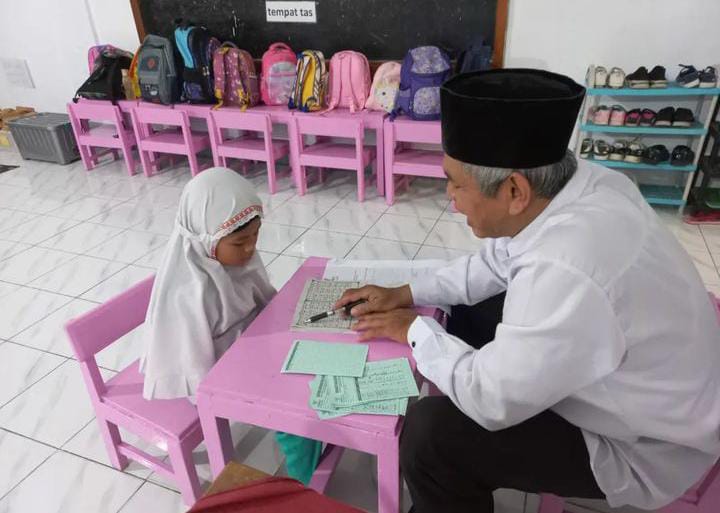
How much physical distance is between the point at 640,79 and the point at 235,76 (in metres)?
2.82

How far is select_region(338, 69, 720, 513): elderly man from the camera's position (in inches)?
34.4

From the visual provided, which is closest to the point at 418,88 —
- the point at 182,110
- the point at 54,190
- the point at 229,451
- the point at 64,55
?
the point at 182,110

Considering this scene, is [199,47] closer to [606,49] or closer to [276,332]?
[606,49]

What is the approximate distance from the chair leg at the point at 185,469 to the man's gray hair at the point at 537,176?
102 centimetres

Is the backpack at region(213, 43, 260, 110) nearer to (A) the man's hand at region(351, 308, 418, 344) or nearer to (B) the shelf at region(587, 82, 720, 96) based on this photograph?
(B) the shelf at region(587, 82, 720, 96)

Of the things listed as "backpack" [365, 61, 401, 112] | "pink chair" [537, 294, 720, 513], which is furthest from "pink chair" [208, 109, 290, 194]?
"pink chair" [537, 294, 720, 513]

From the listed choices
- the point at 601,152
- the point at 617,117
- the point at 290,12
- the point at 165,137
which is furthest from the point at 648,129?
the point at 165,137

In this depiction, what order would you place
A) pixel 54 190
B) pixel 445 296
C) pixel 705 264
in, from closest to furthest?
pixel 445 296 → pixel 705 264 → pixel 54 190

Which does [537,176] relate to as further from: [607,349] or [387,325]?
[387,325]

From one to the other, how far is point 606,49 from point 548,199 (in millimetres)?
2813

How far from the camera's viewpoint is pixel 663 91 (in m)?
2.96

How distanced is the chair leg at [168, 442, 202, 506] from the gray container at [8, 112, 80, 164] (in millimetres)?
4345

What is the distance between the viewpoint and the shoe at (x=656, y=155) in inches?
125

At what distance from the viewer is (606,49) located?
3.23 meters
